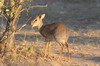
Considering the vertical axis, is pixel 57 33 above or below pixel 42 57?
above

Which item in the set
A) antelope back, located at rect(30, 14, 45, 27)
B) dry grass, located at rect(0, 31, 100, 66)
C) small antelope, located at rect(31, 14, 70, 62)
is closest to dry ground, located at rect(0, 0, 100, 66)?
dry grass, located at rect(0, 31, 100, 66)

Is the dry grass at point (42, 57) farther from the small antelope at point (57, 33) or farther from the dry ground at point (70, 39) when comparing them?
the small antelope at point (57, 33)

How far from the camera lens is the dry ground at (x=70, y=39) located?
8125mm

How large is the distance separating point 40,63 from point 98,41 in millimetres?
3641

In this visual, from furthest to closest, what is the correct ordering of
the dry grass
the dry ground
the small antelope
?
the small antelope → the dry ground → the dry grass

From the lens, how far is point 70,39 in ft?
38.1

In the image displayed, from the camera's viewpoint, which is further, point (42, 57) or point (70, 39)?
point (70, 39)

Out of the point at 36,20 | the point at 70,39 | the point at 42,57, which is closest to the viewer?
the point at 42,57

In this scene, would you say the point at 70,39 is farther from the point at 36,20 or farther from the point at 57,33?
the point at 57,33

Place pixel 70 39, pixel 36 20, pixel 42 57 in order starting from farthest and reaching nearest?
1. pixel 70 39
2. pixel 36 20
3. pixel 42 57

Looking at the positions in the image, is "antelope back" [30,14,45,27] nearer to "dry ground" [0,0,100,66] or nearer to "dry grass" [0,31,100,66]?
"dry ground" [0,0,100,66]

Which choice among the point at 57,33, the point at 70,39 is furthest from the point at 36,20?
the point at 70,39

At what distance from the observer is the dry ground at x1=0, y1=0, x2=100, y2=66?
8.12 metres

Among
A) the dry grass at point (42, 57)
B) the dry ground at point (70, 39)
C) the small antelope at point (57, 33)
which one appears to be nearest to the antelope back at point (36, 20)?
the small antelope at point (57, 33)
